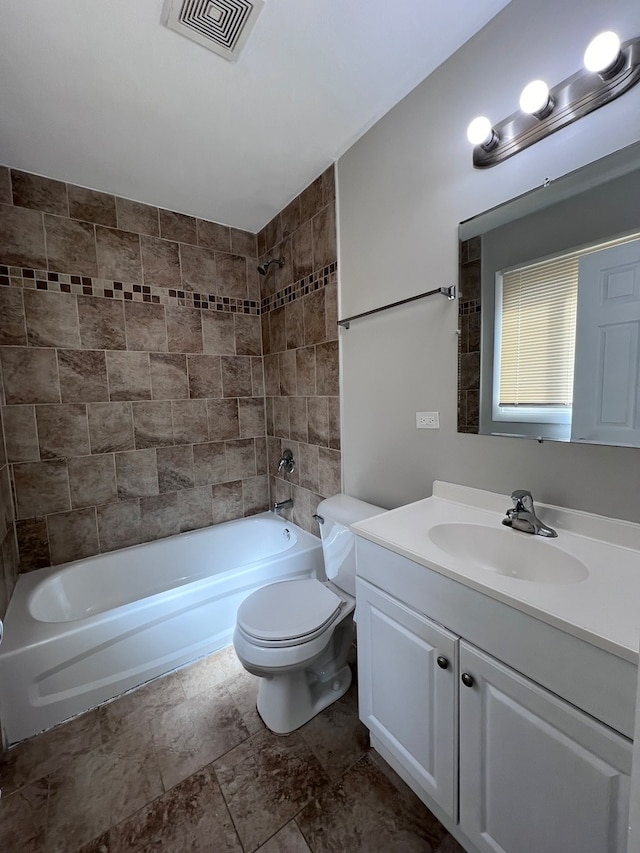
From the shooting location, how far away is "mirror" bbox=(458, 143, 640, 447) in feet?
3.12

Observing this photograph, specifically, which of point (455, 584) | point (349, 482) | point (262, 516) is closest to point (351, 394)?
point (349, 482)

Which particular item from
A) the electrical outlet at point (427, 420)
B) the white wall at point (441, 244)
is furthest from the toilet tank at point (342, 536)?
the electrical outlet at point (427, 420)

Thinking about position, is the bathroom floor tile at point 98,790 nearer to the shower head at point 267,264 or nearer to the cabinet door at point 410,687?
the cabinet door at point 410,687

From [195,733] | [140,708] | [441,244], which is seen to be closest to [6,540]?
[140,708]

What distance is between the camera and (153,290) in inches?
87.3

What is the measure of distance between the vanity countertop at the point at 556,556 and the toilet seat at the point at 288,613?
1.66ft

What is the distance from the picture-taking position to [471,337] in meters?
1.31

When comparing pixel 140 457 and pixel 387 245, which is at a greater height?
pixel 387 245

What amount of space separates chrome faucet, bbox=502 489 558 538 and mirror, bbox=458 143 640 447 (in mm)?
214

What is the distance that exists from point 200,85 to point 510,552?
206 cm

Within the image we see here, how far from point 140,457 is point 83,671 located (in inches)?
44.9

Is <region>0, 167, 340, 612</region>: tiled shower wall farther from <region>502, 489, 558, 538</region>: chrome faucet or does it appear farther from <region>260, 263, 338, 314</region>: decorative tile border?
<region>502, 489, 558, 538</region>: chrome faucet

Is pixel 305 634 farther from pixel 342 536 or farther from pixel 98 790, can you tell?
pixel 98 790

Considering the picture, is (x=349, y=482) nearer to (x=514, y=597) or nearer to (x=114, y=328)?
(x=514, y=597)
